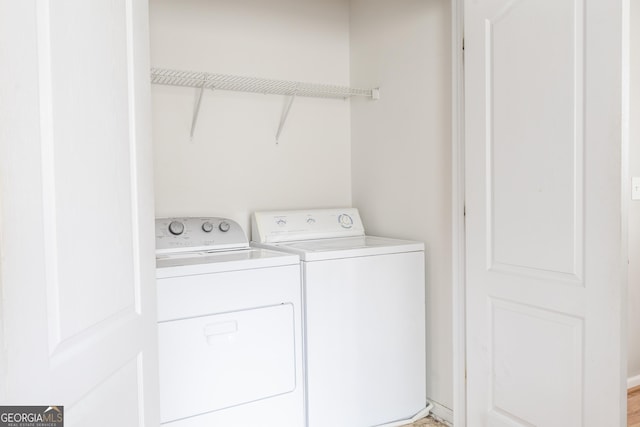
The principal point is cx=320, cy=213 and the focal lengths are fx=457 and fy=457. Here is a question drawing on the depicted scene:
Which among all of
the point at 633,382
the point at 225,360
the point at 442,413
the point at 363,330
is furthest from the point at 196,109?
the point at 633,382

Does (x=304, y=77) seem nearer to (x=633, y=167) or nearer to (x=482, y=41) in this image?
(x=482, y=41)

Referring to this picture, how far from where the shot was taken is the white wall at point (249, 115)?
2.38 metres

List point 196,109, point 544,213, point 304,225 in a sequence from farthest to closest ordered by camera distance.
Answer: point 304,225 < point 196,109 < point 544,213

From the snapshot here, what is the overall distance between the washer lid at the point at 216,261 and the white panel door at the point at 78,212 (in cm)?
52

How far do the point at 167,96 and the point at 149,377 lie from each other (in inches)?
62.4

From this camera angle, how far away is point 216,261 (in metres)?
1.90

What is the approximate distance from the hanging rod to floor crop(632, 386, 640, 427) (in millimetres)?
2134

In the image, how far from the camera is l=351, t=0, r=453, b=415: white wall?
7.35 feet

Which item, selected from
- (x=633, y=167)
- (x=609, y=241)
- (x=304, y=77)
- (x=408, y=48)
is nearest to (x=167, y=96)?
(x=304, y=77)

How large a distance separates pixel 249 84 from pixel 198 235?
32.9 inches

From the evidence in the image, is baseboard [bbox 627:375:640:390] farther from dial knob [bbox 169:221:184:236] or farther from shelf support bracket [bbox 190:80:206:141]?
shelf support bracket [bbox 190:80:206:141]

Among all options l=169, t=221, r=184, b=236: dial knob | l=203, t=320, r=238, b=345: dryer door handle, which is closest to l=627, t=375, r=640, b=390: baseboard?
l=203, t=320, r=238, b=345: dryer door handle

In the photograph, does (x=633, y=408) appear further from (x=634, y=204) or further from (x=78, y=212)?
(x=78, y=212)

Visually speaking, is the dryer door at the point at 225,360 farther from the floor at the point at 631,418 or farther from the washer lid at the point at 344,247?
the floor at the point at 631,418
